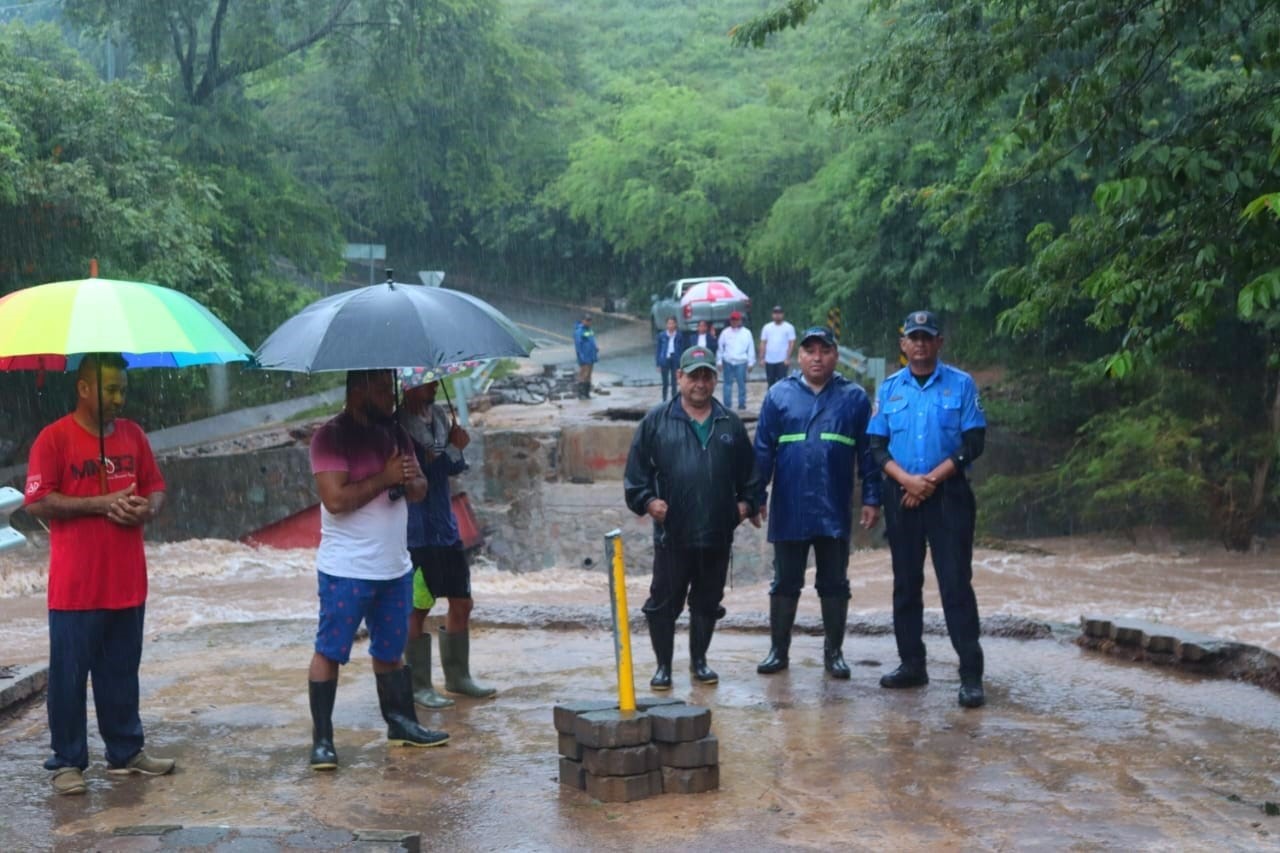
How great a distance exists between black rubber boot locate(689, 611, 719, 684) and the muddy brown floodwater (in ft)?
0.42

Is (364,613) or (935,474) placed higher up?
(935,474)

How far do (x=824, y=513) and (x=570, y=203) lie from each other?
3954 centimetres

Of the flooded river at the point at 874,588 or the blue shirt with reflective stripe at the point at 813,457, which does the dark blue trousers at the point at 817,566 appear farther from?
the flooded river at the point at 874,588

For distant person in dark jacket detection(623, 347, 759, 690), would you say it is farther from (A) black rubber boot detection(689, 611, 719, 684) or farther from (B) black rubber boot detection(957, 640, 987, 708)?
(B) black rubber boot detection(957, 640, 987, 708)

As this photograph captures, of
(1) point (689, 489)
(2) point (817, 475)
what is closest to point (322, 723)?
(1) point (689, 489)

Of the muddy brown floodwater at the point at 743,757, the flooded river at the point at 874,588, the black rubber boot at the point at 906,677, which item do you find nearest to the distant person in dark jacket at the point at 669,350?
the flooded river at the point at 874,588

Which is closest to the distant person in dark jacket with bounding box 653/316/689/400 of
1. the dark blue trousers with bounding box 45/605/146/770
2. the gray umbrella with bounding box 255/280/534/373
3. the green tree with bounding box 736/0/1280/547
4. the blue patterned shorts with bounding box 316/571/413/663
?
the green tree with bounding box 736/0/1280/547

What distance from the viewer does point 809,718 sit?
7.13m

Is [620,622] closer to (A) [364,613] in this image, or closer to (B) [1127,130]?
(A) [364,613]

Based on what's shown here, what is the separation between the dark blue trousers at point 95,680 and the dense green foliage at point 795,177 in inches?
167

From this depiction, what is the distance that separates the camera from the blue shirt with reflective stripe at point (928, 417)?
7508 mm

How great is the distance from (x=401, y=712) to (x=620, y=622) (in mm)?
1228

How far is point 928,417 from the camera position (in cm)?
754

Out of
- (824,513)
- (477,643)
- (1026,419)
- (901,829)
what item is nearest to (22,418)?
(1026,419)
